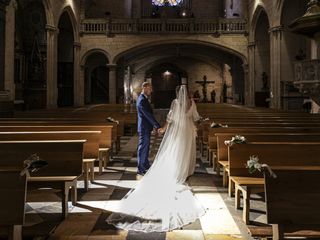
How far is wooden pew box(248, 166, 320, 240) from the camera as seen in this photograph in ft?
9.72

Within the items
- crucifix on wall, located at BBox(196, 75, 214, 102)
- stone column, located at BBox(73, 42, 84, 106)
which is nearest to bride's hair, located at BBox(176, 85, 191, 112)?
stone column, located at BBox(73, 42, 84, 106)

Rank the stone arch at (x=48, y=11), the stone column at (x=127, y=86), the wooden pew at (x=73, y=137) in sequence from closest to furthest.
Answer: the wooden pew at (x=73, y=137) < the stone arch at (x=48, y=11) < the stone column at (x=127, y=86)

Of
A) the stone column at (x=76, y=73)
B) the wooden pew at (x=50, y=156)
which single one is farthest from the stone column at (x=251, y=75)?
the wooden pew at (x=50, y=156)

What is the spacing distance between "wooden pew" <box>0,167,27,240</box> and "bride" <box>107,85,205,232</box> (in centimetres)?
133

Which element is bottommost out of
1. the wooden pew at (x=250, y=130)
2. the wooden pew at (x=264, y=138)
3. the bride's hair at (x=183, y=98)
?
the wooden pew at (x=264, y=138)

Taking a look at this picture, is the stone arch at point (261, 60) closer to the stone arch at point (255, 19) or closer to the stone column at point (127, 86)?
the stone arch at point (255, 19)

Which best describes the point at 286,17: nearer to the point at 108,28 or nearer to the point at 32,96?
the point at 108,28

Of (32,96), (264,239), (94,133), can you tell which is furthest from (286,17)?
(264,239)

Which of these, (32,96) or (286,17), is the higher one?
(286,17)

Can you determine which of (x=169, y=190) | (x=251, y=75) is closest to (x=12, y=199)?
(x=169, y=190)

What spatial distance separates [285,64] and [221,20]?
7.14 m

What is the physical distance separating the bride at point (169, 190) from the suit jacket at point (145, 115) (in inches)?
14.8

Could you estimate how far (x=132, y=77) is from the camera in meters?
33.4

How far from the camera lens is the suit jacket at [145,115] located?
23.1 ft
